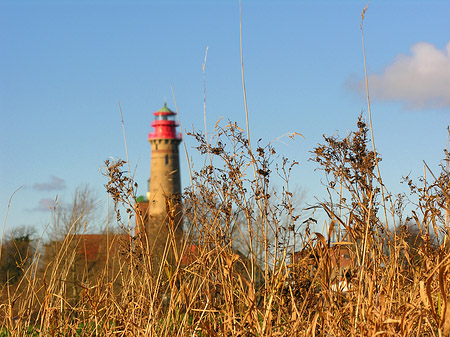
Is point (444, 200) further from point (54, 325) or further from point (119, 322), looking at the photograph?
point (54, 325)

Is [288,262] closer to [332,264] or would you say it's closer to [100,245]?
[332,264]

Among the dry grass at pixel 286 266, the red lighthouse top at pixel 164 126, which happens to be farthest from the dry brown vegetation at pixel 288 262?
the red lighthouse top at pixel 164 126

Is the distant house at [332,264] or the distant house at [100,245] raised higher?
the distant house at [100,245]

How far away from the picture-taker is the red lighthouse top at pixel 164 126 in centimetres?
4266

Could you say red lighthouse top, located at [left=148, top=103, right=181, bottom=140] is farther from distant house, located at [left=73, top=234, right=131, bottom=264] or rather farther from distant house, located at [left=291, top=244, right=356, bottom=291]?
distant house, located at [left=291, top=244, right=356, bottom=291]

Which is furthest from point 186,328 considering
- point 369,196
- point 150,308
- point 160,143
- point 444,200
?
point 160,143

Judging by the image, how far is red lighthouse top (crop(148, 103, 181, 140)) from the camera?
42656 mm

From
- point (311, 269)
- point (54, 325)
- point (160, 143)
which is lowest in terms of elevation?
point (54, 325)

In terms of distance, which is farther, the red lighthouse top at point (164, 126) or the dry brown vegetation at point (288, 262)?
the red lighthouse top at point (164, 126)

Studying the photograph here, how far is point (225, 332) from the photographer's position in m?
2.08

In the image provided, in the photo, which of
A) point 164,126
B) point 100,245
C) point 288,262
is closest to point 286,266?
point 288,262

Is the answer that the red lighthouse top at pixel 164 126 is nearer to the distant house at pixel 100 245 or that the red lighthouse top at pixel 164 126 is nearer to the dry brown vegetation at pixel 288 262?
the distant house at pixel 100 245

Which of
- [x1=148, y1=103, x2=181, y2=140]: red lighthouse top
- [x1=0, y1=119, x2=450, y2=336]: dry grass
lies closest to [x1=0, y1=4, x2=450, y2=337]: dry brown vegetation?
[x1=0, y1=119, x2=450, y2=336]: dry grass

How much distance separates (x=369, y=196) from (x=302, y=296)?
47 centimetres
